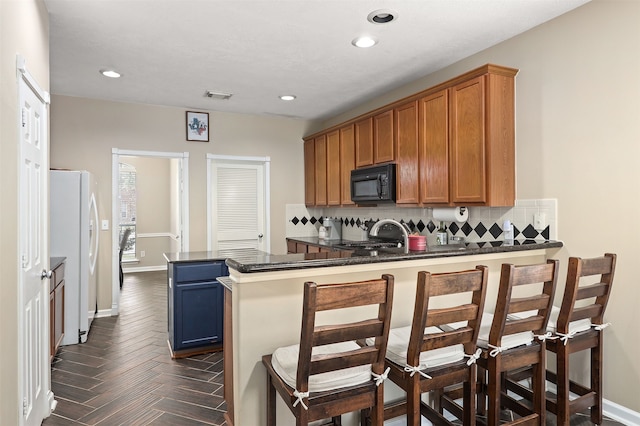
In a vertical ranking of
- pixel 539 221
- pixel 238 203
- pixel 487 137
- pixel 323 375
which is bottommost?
pixel 323 375

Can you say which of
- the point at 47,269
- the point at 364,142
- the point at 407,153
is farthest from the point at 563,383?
the point at 47,269

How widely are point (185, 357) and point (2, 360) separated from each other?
196cm

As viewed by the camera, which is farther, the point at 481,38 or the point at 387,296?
the point at 481,38

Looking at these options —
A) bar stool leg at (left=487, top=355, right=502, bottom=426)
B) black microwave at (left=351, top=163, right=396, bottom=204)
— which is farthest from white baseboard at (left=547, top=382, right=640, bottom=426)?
black microwave at (left=351, top=163, right=396, bottom=204)

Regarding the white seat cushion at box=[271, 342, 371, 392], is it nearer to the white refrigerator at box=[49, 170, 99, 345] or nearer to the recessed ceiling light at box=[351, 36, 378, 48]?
the recessed ceiling light at box=[351, 36, 378, 48]

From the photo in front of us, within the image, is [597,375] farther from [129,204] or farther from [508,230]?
[129,204]

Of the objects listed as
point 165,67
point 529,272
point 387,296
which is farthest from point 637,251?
point 165,67

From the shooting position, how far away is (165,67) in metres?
3.65

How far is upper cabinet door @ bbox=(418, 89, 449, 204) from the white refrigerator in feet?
10.6

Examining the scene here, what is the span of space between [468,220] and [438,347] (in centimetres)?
202

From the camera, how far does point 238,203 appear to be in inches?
220

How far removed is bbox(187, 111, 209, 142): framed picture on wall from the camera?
17.0ft

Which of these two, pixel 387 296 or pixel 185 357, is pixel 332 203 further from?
pixel 387 296

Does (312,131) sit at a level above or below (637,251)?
above
